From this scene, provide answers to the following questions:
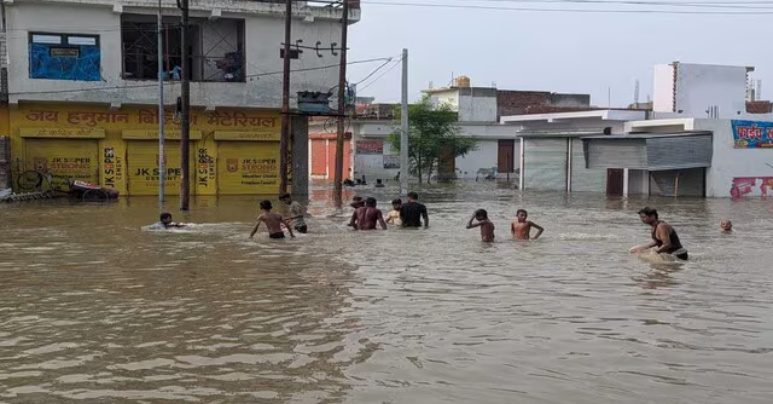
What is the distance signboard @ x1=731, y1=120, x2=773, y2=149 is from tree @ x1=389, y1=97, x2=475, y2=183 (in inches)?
782

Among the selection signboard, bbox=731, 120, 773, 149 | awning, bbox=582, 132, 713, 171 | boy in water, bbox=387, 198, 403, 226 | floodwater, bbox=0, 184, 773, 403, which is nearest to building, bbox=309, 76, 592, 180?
awning, bbox=582, 132, 713, 171

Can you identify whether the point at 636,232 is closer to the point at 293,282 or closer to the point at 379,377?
the point at 293,282

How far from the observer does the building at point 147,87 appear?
112 ft

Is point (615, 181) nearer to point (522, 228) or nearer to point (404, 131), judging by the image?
point (404, 131)

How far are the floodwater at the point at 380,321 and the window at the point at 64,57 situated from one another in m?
18.4

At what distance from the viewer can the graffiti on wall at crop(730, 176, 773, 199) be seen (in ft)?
128

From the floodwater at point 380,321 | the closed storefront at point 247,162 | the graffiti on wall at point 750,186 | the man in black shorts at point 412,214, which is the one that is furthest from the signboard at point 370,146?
the floodwater at point 380,321

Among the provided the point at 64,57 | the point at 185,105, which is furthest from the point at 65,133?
the point at 185,105

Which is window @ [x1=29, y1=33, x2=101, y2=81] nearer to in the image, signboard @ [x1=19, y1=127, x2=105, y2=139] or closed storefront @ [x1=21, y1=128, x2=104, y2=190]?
signboard @ [x1=19, y1=127, x2=105, y2=139]

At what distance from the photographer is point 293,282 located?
11.7 m

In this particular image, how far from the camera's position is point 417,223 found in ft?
65.9

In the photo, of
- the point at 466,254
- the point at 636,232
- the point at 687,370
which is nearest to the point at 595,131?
the point at 636,232

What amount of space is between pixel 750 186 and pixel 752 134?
2435mm

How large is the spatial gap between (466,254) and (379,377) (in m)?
8.69
